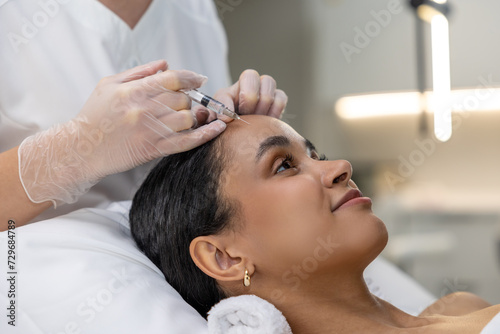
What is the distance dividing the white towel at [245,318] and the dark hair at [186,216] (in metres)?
0.18

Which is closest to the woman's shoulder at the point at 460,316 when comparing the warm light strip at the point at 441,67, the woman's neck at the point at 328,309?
the woman's neck at the point at 328,309

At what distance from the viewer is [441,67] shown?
3.02 metres

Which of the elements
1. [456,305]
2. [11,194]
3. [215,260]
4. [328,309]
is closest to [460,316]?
[456,305]

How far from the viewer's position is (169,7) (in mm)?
1626

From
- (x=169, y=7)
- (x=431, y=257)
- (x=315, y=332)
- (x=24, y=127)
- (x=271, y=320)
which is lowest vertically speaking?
(x=431, y=257)

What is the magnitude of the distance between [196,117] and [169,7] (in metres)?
0.59

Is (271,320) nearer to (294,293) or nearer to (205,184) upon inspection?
(294,293)

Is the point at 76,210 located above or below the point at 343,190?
below

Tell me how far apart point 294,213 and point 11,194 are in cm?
64

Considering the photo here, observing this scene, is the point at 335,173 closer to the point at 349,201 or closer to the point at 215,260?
the point at 349,201

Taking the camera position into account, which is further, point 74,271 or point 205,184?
point 205,184

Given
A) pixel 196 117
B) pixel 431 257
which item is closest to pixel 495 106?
pixel 431 257

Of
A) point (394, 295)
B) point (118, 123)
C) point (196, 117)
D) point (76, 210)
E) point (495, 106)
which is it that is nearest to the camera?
point (118, 123)

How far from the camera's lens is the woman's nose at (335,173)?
1100 mm
